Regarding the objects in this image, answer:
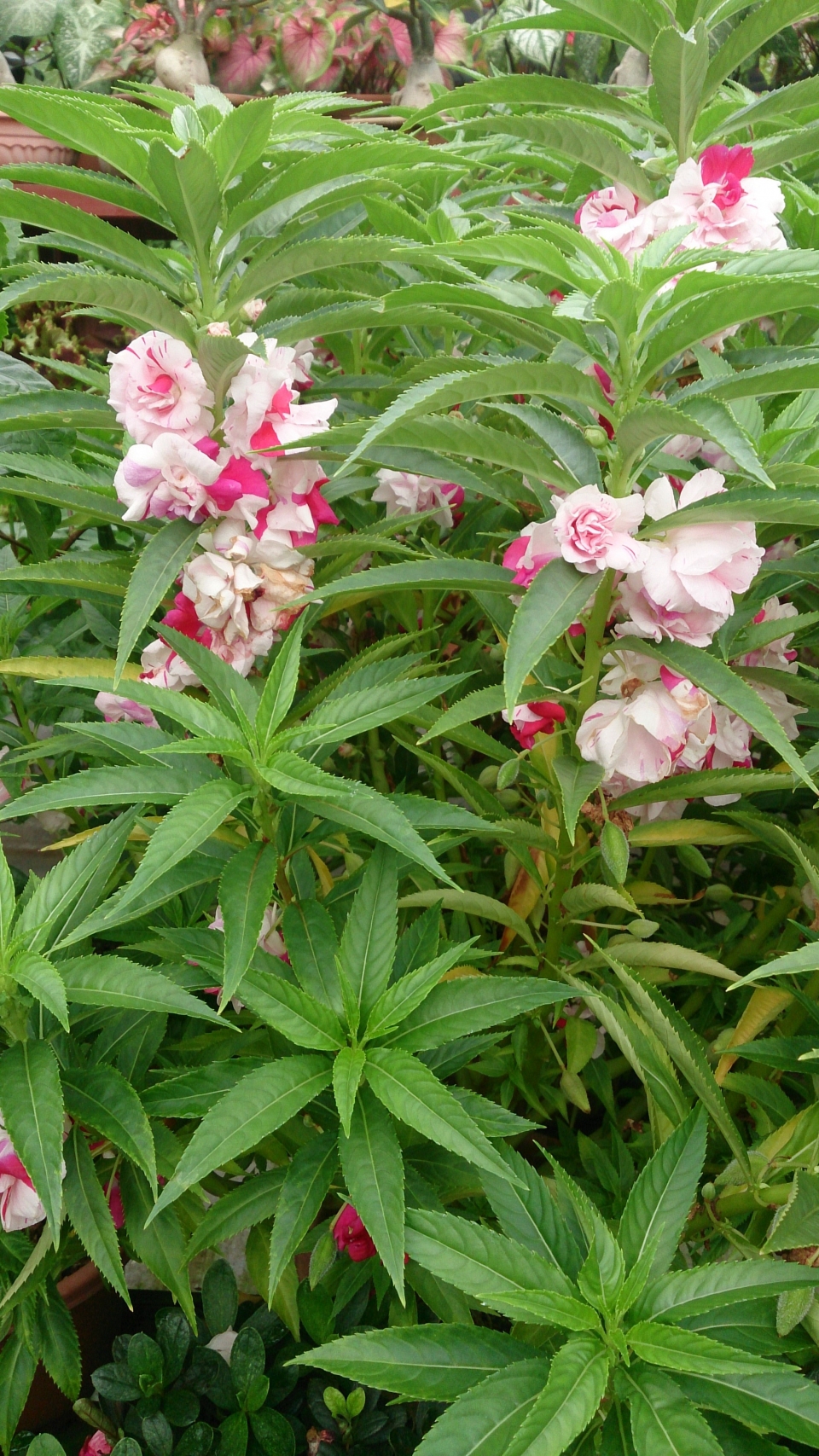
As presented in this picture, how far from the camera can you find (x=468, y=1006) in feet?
2.18

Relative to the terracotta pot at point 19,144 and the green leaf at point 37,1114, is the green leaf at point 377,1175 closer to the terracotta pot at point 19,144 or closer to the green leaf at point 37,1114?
the green leaf at point 37,1114

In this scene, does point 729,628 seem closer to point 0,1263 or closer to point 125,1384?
point 0,1263

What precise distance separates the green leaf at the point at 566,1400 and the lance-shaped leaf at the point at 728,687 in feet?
1.07

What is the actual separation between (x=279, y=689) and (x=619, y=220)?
1.41ft

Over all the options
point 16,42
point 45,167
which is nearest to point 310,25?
point 16,42

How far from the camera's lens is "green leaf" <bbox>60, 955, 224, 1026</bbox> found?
61 centimetres

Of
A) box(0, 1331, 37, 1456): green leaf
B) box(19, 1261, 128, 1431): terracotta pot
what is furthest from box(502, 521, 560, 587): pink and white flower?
box(19, 1261, 128, 1431): terracotta pot

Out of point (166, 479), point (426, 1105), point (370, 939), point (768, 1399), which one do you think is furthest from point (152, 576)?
point (768, 1399)

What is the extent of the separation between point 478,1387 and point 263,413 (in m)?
0.62

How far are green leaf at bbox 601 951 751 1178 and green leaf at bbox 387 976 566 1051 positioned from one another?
84mm

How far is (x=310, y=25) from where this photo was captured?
10.2ft

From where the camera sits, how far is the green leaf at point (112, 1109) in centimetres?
64

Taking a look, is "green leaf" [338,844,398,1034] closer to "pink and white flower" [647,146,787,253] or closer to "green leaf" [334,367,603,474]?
"green leaf" [334,367,603,474]

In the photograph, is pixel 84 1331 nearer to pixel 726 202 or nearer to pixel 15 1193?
pixel 15 1193
